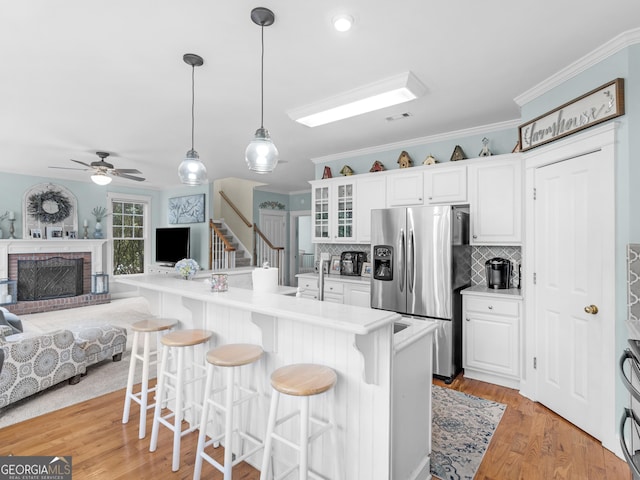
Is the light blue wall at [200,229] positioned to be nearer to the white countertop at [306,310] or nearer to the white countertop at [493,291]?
the white countertop at [306,310]

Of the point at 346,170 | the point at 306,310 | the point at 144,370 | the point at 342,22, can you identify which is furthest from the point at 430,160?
the point at 144,370

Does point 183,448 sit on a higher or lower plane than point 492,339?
lower

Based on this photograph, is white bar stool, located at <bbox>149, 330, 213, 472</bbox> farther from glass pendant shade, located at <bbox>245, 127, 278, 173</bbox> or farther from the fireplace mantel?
the fireplace mantel

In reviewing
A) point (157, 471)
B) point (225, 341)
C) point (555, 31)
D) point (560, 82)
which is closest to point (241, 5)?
point (555, 31)

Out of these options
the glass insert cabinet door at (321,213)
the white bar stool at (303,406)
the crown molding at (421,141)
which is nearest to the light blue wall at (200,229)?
the crown molding at (421,141)

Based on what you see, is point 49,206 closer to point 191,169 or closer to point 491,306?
point 191,169

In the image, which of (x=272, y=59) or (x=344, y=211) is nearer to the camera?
(x=272, y=59)

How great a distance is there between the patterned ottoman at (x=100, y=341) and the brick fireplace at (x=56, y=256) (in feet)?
11.7

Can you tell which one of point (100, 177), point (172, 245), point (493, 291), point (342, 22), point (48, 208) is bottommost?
point (493, 291)

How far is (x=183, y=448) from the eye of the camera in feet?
7.52

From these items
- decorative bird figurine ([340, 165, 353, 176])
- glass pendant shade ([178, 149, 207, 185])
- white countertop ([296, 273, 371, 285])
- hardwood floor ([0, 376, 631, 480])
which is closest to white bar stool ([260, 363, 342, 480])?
hardwood floor ([0, 376, 631, 480])

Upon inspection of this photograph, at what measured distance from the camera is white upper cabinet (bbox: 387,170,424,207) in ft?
13.1

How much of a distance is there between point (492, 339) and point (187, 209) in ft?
21.4

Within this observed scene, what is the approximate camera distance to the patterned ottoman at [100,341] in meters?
3.51
